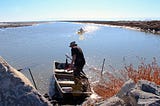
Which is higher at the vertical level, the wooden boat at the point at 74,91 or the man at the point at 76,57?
the man at the point at 76,57

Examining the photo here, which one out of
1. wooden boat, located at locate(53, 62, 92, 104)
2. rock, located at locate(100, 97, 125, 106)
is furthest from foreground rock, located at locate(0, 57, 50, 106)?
wooden boat, located at locate(53, 62, 92, 104)

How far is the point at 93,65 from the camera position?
100.0 feet

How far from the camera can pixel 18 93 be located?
5.29 m

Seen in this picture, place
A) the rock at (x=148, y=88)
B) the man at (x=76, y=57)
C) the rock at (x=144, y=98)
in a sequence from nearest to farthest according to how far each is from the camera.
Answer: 1. the rock at (x=144, y=98)
2. the rock at (x=148, y=88)
3. the man at (x=76, y=57)

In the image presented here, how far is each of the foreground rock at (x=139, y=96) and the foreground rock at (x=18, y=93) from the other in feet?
7.19

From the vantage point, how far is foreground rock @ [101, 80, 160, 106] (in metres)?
6.61

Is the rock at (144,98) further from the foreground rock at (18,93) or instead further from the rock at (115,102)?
the foreground rock at (18,93)

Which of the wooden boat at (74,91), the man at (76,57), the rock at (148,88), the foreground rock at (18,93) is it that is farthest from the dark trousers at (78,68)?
the foreground rock at (18,93)

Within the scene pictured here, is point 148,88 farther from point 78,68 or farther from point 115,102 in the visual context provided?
point 78,68

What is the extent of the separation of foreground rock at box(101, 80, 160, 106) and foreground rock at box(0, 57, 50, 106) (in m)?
2.19

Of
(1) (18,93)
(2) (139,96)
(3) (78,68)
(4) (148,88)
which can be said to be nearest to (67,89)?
(3) (78,68)

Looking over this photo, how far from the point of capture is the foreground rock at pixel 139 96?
21.7 ft

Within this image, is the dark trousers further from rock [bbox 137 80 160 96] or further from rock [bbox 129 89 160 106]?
rock [bbox 129 89 160 106]

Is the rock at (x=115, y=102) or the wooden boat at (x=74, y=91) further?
the wooden boat at (x=74, y=91)
